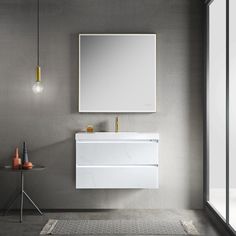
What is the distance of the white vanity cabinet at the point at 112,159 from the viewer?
15.4 feet

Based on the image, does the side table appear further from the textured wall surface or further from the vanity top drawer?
the vanity top drawer

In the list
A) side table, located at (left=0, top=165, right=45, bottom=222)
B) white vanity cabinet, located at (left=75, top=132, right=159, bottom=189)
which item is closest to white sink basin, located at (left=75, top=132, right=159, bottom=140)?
white vanity cabinet, located at (left=75, top=132, right=159, bottom=189)

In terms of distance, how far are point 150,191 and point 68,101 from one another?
4.68 ft

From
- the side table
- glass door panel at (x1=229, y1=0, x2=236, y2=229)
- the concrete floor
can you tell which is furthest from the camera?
the side table

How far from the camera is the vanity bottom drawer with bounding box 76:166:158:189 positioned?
4.70m

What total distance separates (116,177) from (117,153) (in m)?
0.27

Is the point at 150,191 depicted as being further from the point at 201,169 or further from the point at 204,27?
the point at 204,27

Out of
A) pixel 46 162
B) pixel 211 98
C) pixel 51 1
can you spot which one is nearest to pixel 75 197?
pixel 46 162

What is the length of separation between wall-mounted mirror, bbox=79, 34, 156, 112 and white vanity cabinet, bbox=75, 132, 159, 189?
382 mm

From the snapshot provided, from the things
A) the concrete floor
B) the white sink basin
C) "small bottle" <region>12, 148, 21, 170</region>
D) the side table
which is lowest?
the concrete floor

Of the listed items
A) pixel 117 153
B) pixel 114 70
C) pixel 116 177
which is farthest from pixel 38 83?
pixel 116 177

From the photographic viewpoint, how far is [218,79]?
14.6 feet

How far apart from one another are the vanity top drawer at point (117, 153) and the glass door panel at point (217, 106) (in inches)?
25.1

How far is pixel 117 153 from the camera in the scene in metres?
4.69
